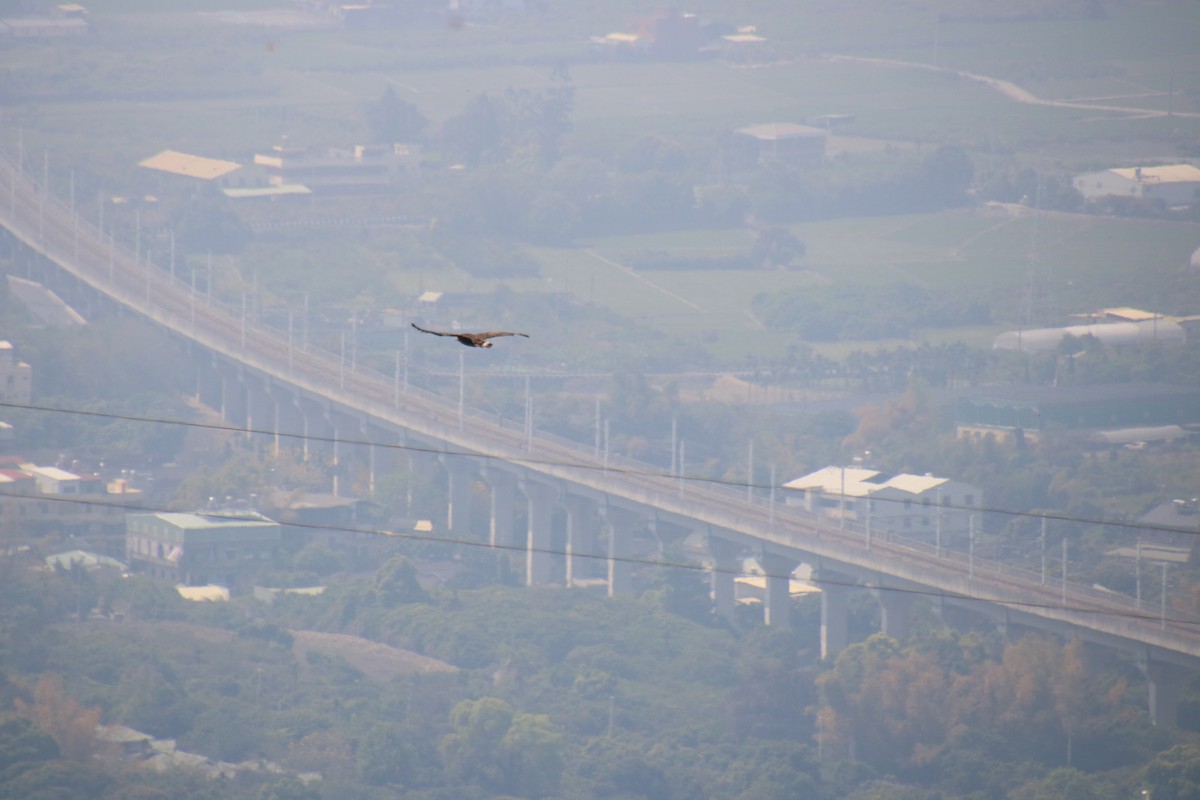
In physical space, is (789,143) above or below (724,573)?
above

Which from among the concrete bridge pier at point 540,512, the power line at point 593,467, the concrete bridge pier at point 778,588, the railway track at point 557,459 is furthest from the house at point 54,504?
the concrete bridge pier at point 778,588

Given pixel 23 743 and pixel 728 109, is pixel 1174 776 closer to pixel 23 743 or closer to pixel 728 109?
pixel 23 743

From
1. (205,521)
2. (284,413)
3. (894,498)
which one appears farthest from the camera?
(284,413)

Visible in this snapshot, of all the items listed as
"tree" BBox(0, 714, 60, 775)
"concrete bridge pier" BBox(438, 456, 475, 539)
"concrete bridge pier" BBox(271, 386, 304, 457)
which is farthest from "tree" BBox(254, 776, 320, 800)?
"concrete bridge pier" BBox(271, 386, 304, 457)

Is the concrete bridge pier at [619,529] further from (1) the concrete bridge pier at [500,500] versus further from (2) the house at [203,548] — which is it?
(2) the house at [203,548]

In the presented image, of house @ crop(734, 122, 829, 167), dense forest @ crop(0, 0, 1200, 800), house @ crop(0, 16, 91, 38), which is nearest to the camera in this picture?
dense forest @ crop(0, 0, 1200, 800)

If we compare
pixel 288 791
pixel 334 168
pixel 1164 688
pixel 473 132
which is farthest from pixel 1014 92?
pixel 288 791

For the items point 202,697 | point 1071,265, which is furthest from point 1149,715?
point 1071,265

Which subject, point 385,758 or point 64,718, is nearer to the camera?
point 385,758

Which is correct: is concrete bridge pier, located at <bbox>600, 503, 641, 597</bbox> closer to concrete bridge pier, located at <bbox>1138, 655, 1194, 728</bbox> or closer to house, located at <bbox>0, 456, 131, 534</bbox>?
house, located at <bbox>0, 456, 131, 534</bbox>
